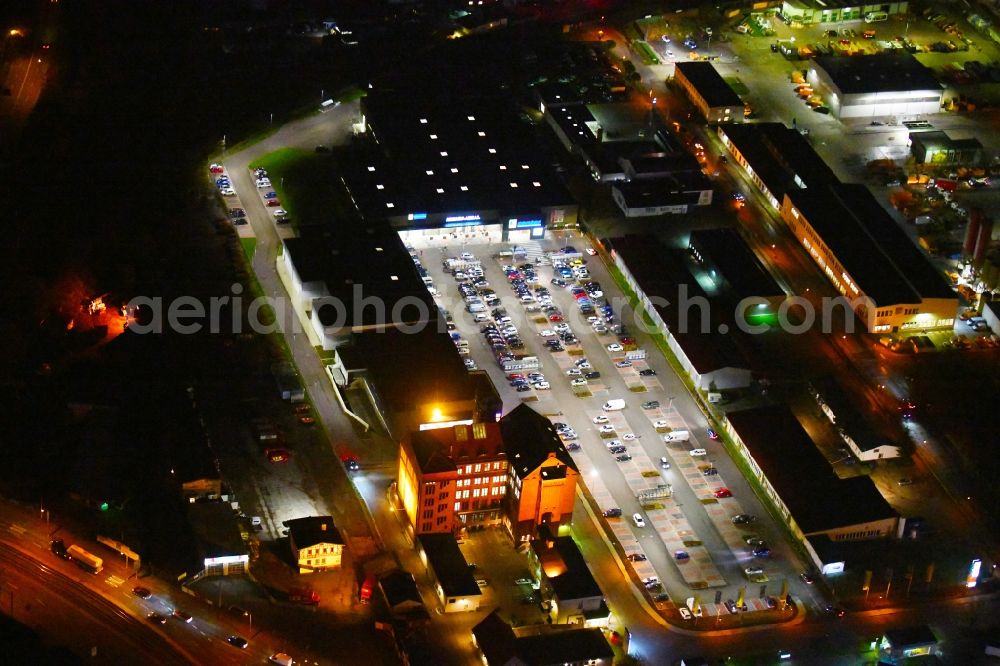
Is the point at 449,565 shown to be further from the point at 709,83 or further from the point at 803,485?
the point at 709,83

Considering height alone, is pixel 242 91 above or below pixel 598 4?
below

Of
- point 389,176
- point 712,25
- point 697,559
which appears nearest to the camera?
point 697,559

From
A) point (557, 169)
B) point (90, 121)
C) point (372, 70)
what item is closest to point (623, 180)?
point (557, 169)

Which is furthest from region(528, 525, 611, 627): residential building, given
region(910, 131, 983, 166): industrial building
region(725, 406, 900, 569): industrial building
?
region(910, 131, 983, 166): industrial building

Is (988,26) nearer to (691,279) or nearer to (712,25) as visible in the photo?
(712,25)

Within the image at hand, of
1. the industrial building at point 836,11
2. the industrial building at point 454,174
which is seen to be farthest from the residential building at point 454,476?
the industrial building at point 836,11

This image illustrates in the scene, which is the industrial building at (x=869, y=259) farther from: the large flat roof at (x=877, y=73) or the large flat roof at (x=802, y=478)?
the large flat roof at (x=877, y=73)
